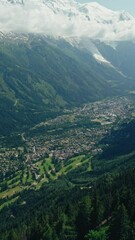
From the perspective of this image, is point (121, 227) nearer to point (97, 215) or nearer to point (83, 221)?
point (97, 215)

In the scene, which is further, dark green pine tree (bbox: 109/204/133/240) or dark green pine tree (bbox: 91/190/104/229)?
dark green pine tree (bbox: 91/190/104/229)

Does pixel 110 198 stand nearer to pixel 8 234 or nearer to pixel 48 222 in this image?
pixel 48 222

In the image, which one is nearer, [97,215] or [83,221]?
[97,215]

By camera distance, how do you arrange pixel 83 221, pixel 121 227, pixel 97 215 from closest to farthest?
pixel 121 227 < pixel 97 215 < pixel 83 221

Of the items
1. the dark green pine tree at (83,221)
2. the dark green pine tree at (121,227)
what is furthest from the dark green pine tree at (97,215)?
the dark green pine tree at (121,227)

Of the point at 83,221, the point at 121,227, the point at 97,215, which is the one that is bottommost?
the point at 83,221

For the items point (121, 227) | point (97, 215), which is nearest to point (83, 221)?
point (97, 215)

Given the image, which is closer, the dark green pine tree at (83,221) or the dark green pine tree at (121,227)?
the dark green pine tree at (121,227)


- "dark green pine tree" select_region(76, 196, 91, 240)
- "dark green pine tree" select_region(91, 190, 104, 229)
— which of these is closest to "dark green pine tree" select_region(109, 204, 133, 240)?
"dark green pine tree" select_region(91, 190, 104, 229)

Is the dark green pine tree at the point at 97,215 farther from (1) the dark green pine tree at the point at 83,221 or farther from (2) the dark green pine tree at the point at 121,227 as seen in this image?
(2) the dark green pine tree at the point at 121,227

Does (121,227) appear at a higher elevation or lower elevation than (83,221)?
higher

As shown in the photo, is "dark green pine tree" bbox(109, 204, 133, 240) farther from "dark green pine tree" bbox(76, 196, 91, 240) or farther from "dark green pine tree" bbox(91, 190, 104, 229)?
"dark green pine tree" bbox(76, 196, 91, 240)
